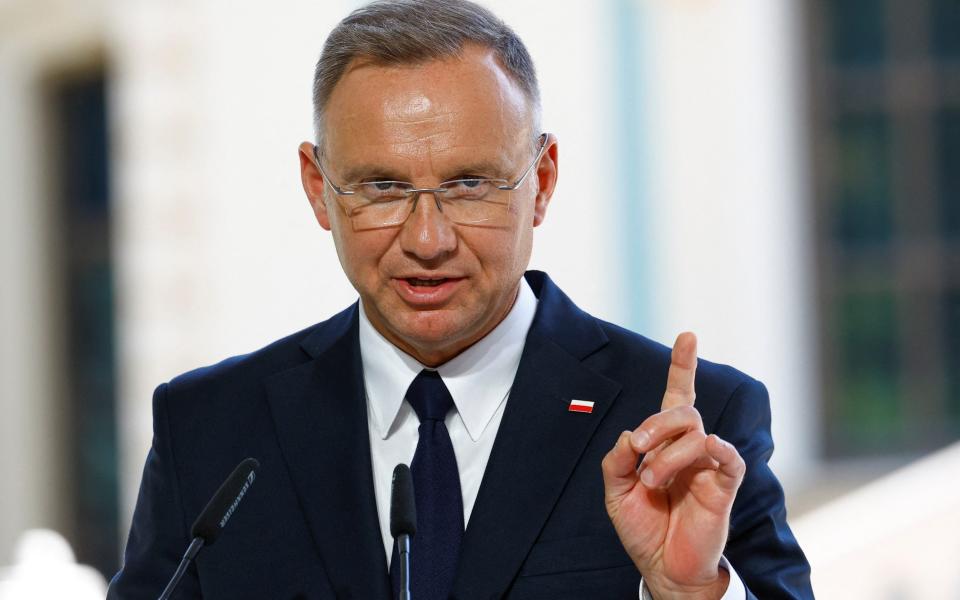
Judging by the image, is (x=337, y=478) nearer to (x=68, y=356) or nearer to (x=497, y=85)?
(x=497, y=85)

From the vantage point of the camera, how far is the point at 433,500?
1.96m

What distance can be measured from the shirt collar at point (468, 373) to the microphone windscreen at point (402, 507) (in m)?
0.33

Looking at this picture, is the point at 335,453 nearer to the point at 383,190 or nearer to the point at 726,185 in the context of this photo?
the point at 383,190

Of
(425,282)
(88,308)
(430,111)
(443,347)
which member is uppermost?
(430,111)

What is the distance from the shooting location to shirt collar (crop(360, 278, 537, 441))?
2.05 m

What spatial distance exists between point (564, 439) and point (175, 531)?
0.53 meters

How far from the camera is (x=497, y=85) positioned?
6.29 ft

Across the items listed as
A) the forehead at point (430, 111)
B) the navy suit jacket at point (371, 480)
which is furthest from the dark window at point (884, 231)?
the forehead at point (430, 111)

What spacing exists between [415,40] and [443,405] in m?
0.49

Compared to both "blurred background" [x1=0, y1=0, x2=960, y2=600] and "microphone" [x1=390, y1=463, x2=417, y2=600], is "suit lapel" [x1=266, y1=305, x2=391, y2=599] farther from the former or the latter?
"blurred background" [x1=0, y1=0, x2=960, y2=600]

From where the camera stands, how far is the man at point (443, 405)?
1.88 metres

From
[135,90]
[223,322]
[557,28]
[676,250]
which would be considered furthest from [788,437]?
[135,90]

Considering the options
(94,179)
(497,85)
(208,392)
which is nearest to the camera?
(497,85)

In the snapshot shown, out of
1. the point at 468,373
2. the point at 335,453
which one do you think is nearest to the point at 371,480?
the point at 335,453
